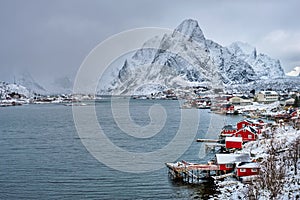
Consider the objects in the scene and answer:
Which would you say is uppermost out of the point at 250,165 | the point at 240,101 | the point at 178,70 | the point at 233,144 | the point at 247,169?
the point at 178,70

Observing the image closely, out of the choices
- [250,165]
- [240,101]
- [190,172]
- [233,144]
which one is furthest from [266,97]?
[250,165]

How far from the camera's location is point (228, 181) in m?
14.6

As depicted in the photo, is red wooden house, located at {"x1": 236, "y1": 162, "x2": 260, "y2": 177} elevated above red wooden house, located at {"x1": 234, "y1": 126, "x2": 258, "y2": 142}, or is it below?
below

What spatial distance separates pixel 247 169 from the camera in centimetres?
1465

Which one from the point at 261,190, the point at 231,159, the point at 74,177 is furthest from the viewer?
the point at 231,159

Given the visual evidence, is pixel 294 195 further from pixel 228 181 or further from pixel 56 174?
pixel 56 174

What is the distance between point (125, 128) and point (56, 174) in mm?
17212

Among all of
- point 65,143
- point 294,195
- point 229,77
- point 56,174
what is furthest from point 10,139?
point 229,77

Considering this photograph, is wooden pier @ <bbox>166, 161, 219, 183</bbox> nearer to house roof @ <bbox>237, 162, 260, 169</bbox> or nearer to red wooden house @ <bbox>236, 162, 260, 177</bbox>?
red wooden house @ <bbox>236, 162, 260, 177</bbox>

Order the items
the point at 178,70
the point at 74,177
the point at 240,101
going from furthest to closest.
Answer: the point at 178,70
the point at 240,101
the point at 74,177

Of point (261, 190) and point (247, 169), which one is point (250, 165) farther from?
point (261, 190)

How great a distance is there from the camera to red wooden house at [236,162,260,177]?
47.8 ft

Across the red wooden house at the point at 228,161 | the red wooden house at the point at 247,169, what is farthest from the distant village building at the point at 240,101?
the red wooden house at the point at 247,169

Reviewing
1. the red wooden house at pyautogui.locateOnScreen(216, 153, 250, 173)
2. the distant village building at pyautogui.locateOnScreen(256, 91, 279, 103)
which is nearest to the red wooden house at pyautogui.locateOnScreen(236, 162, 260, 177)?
the red wooden house at pyautogui.locateOnScreen(216, 153, 250, 173)
